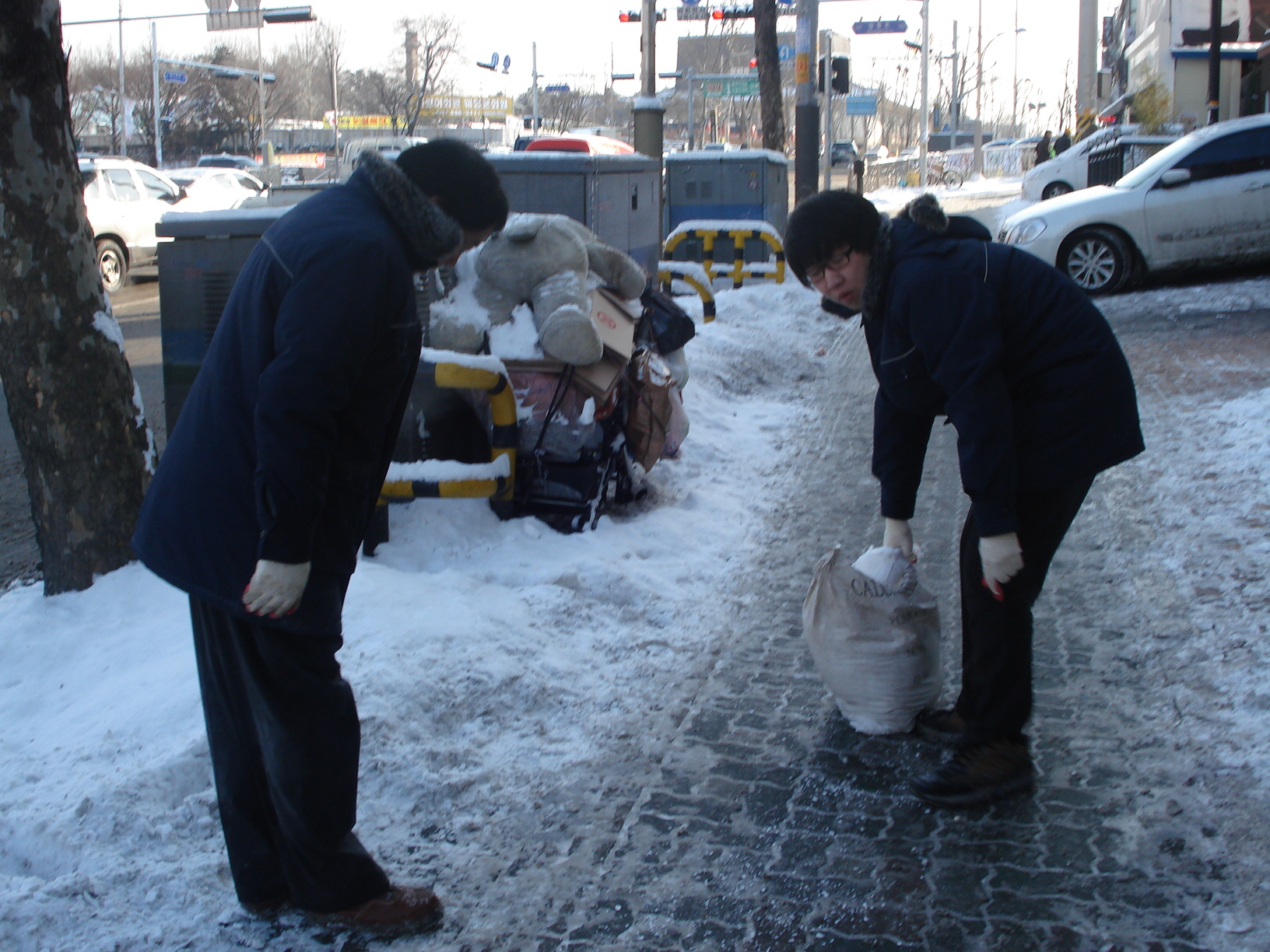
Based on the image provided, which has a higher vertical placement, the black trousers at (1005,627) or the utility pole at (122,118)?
the utility pole at (122,118)

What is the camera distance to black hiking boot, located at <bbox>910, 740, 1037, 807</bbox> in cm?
326

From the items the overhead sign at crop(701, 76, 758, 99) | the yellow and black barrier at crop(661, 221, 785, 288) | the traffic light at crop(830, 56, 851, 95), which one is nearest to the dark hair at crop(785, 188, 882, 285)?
the yellow and black barrier at crop(661, 221, 785, 288)

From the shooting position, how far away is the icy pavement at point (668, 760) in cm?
279

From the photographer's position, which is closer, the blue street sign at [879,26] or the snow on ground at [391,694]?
the snow on ground at [391,694]

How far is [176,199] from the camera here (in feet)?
62.5

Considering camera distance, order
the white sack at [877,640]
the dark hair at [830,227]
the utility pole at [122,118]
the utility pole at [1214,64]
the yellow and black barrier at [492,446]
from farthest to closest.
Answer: the utility pole at [122,118], the utility pole at [1214,64], the yellow and black barrier at [492,446], the white sack at [877,640], the dark hair at [830,227]

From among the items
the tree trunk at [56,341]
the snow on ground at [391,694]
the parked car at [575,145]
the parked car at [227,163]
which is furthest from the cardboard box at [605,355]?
the parked car at [227,163]

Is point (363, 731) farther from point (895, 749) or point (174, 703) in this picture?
point (895, 749)

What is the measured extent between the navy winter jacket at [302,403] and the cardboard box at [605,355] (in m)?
2.73

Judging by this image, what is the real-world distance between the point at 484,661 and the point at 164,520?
1679 mm

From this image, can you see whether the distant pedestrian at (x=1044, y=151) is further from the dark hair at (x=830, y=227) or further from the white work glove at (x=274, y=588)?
the white work glove at (x=274, y=588)

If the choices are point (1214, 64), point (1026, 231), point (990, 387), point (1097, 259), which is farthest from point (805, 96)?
point (990, 387)

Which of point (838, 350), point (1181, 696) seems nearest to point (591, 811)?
point (1181, 696)

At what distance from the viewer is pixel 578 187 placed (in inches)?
333
